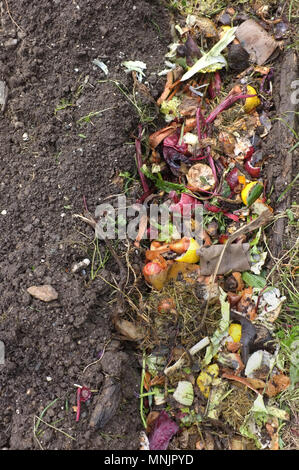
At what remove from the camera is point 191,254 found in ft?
9.25

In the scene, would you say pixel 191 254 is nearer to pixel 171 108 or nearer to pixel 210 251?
pixel 210 251

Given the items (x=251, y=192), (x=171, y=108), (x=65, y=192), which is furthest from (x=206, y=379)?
(x=171, y=108)

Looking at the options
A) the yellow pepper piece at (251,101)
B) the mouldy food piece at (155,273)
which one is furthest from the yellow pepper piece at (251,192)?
the mouldy food piece at (155,273)

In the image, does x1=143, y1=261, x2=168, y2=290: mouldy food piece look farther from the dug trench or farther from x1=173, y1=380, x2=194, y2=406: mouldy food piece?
x1=173, y1=380, x2=194, y2=406: mouldy food piece

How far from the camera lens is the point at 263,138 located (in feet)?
9.98

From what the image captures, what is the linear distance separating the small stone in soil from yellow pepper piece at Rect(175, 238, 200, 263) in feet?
2.58

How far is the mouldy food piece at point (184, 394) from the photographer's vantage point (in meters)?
2.59

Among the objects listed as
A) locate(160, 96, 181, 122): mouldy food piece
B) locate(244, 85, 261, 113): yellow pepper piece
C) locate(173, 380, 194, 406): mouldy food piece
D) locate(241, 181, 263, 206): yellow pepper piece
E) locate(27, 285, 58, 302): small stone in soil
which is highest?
locate(244, 85, 261, 113): yellow pepper piece

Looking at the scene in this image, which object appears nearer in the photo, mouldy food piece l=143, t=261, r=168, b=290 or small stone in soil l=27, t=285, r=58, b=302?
small stone in soil l=27, t=285, r=58, b=302

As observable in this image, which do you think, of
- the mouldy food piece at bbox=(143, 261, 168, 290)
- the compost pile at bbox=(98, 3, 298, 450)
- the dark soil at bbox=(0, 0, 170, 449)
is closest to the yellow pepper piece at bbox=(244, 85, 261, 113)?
the compost pile at bbox=(98, 3, 298, 450)

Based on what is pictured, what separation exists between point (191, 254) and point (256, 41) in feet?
5.09

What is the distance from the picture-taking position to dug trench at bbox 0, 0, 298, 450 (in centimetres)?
250

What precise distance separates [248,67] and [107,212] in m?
1.43

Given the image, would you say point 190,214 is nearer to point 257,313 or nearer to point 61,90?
point 257,313
